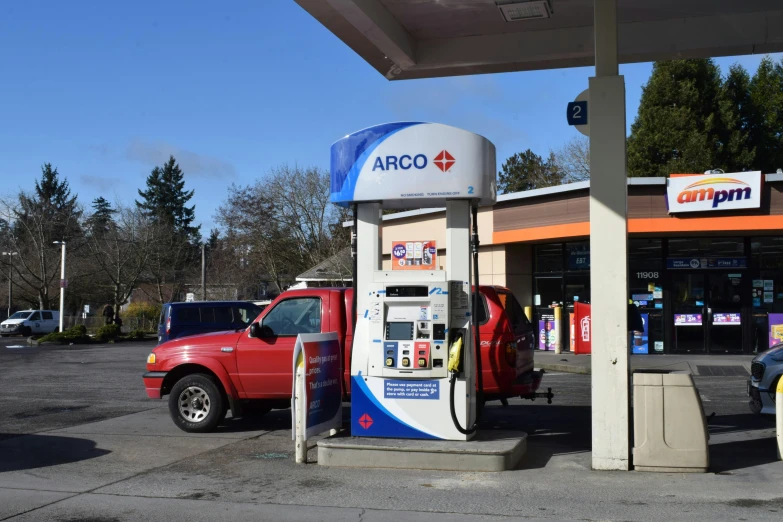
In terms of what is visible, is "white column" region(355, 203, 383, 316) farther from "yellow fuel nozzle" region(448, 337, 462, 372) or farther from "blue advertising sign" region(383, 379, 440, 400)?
"yellow fuel nozzle" region(448, 337, 462, 372)

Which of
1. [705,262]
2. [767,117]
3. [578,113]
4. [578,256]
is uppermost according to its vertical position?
[767,117]

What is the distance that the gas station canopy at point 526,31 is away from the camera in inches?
413

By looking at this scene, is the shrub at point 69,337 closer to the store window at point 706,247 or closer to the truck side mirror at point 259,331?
the store window at point 706,247

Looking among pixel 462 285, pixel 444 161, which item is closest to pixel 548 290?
pixel 462 285

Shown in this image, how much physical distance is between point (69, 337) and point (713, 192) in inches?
1095

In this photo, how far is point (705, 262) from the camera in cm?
2325

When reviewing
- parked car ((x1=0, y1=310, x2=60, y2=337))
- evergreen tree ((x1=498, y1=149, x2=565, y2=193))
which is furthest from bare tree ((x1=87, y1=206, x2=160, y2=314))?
evergreen tree ((x1=498, y1=149, x2=565, y2=193))

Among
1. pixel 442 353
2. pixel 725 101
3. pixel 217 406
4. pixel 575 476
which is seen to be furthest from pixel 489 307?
pixel 725 101

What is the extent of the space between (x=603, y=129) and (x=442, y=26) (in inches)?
149

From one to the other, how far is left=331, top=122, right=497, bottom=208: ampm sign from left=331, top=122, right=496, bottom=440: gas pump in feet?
0.04

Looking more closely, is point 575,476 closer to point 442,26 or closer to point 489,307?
point 489,307

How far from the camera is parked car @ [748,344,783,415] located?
10.8 meters

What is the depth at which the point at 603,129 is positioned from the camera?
8.62 m

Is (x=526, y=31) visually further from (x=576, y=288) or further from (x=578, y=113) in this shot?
(x=576, y=288)
